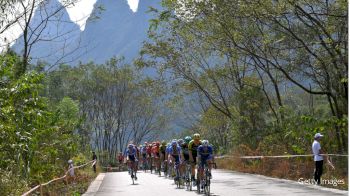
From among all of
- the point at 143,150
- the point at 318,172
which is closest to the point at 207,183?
the point at 318,172

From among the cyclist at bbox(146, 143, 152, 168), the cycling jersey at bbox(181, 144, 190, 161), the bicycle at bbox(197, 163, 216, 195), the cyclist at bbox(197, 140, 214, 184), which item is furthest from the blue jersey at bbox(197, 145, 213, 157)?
the cyclist at bbox(146, 143, 152, 168)

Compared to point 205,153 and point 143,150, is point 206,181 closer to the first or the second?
point 205,153

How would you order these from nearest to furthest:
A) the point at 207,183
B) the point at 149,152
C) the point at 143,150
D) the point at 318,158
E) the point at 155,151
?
the point at 207,183 → the point at 318,158 → the point at 155,151 → the point at 149,152 → the point at 143,150

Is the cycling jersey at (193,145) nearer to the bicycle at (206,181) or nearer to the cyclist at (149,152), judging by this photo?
the bicycle at (206,181)

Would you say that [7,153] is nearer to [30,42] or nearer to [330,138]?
[30,42]

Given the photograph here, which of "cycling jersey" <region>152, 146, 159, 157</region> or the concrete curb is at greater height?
"cycling jersey" <region>152, 146, 159, 157</region>

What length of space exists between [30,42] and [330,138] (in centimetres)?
1250

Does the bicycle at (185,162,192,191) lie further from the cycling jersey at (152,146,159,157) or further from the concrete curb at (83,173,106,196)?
the cycling jersey at (152,146,159,157)

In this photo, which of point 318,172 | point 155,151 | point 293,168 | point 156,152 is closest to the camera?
point 318,172

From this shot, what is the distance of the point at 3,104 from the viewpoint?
13281 millimetres

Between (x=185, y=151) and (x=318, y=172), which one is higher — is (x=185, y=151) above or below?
above

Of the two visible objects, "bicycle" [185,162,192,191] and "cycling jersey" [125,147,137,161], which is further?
"cycling jersey" [125,147,137,161]

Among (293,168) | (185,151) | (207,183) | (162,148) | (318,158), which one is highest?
(162,148)

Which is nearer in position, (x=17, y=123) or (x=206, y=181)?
(x=17, y=123)
